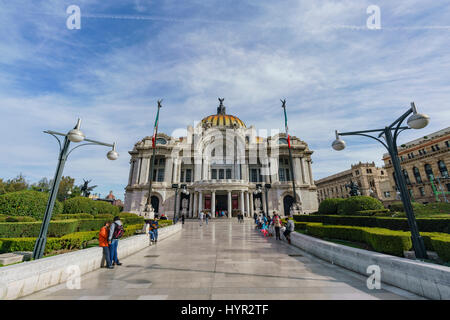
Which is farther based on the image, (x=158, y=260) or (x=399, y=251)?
(x=158, y=260)

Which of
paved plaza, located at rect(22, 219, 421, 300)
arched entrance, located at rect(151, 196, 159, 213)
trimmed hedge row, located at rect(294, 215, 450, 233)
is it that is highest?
arched entrance, located at rect(151, 196, 159, 213)

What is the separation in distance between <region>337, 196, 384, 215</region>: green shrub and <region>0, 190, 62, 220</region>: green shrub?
2318cm

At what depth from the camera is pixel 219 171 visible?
47.0 meters

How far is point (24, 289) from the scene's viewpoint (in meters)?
4.38

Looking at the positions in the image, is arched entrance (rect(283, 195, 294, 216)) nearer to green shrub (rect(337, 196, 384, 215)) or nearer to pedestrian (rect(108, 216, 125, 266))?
green shrub (rect(337, 196, 384, 215))

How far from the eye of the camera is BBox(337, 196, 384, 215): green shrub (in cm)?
1573

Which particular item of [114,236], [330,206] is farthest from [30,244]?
[330,206]

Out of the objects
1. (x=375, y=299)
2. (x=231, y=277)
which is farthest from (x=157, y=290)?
(x=375, y=299)

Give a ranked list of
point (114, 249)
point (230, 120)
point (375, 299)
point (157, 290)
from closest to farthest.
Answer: point (375, 299)
point (157, 290)
point (114, 249)
point (230, 120)

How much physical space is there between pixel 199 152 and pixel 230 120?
69.8 ft

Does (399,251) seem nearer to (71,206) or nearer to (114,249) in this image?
(114,249)

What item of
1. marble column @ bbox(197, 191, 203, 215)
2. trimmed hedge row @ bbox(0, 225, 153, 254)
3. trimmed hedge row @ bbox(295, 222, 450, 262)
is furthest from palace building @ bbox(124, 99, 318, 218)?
trimmed hedge row @ bbox(0, 225, 153, 254)

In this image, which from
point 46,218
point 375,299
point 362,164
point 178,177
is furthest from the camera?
point 362,164

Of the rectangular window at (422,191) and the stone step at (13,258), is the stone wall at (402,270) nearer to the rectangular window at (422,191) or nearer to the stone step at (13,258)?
the stone step at (13,258)
